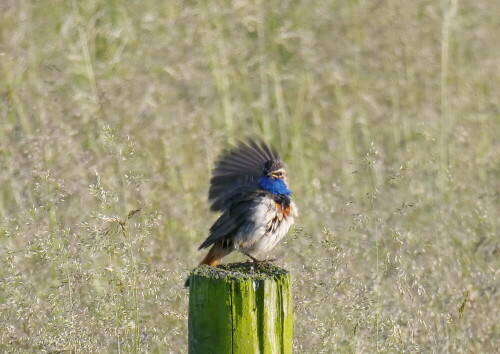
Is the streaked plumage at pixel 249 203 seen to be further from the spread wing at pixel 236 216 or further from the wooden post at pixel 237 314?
the wooden post at pixel 237 314

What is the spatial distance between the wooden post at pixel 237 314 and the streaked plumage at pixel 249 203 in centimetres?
163

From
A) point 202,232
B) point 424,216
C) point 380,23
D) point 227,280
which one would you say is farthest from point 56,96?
point 227,280

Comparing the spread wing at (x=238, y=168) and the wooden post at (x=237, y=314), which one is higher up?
the spread wing at (x=238, y=168)

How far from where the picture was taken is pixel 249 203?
5.29 m

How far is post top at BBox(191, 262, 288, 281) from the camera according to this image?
11.0 ft

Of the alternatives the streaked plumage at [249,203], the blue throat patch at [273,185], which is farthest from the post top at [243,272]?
the blue throat patch at [273,185]

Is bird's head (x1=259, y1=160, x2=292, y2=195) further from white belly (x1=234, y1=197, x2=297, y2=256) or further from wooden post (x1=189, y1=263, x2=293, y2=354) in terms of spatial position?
wooden post (x1=189, y1=263, x2=293, y2=354)

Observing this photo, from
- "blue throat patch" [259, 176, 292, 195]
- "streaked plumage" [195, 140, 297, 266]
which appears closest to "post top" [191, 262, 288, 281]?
"streaked plumage" [195, 140, 297, 266]

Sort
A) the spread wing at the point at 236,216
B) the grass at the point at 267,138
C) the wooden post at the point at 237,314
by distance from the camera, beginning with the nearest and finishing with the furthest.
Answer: the wooden post at the point at 237,314, the grass at the point at 267,138, the spread wing at the point at 236,216

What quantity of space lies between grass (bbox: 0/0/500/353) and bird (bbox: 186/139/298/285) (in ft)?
0.68

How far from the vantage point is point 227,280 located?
329cm

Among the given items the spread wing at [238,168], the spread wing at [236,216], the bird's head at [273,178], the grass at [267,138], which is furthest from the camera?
the spread wing at [238,168]

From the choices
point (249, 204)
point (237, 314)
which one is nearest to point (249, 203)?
point (249, 204)

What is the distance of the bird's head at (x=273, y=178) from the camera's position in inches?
214
